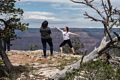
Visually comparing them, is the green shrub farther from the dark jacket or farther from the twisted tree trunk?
the dark jacket

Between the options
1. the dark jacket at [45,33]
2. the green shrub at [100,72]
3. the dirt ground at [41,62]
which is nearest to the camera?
the green shrub at [100,72]

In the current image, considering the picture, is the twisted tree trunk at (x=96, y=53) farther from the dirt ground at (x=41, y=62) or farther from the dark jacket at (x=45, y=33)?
the dark jacket at (x=45, y=33)

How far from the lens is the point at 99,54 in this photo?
66.4 feet

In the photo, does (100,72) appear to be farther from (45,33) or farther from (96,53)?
(45,33)

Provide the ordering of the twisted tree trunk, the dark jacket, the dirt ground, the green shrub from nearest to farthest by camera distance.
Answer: the green shrub → the twisted tree trunk → the dirt ground → the dark jacket

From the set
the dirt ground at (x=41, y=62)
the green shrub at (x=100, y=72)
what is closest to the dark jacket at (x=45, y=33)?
the dirt ground at (x=41, y=62)

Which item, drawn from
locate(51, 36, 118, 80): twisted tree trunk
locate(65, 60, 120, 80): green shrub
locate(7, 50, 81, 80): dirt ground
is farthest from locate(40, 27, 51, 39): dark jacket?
locate(65, 60, 120, 80): green shrub

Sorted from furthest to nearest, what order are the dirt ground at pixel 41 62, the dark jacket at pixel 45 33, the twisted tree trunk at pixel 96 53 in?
the dark jacket at pixel 45 33
the dirt ground at pixel 41 62
the twisted tree trunk at pixel 96 53

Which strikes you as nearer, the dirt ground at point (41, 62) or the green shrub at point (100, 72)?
the green shrub at point (100, 72)

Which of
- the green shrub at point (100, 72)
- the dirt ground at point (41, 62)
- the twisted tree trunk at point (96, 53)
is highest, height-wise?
the green shrub at point (100, 72)

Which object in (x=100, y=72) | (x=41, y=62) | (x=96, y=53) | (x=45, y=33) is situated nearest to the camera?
(x=100, y=72)

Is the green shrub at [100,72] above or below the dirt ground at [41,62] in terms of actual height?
above

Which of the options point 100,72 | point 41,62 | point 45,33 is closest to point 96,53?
point 100,72

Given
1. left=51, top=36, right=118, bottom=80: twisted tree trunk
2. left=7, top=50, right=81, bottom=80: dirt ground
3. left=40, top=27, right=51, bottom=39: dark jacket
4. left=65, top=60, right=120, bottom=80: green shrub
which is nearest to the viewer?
left=65, top=60, right=120, bottom=80: green shrub
